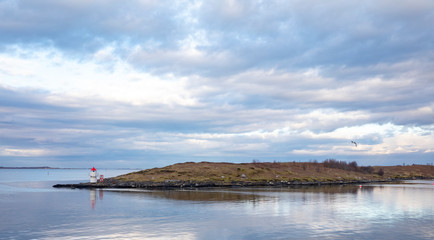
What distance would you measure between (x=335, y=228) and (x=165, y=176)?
202 ft

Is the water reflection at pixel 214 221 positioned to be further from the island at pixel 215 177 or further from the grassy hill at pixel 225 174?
the grassy hill at pixel 225 174

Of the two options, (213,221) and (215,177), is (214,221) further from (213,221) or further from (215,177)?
(215,177)

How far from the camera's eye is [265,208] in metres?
38.5

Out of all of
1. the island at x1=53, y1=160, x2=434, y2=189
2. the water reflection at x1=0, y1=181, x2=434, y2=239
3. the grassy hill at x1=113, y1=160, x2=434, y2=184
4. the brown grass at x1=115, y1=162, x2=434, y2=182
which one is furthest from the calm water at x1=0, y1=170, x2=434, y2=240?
the brown grass at x1=115, y1=162, x2=434, y2=182

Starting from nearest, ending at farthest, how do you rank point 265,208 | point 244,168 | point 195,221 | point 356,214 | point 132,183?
point 195,221, point 356,214, point 265,208, point 132,183, point 244,168

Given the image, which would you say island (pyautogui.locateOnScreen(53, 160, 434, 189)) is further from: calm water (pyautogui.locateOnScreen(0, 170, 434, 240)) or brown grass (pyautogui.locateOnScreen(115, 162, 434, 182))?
calm water (pyautogui.locateOnScreen(0, 170, 434, 240))

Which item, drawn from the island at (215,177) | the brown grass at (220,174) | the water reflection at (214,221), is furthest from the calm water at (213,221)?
the brown grass at (220,174)

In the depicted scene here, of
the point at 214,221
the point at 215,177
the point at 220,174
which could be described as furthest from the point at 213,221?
the point at 220,174

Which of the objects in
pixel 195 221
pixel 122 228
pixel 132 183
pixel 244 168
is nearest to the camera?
pixel 122 228

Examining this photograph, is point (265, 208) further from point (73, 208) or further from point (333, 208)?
point (73, 208)

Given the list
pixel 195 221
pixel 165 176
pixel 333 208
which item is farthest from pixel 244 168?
pixel 195 221

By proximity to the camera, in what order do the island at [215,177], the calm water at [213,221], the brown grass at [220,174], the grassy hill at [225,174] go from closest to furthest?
the calm water at [213,221] < the island at [215,177] < the grassy hill at [225,174] < the brown grass at [220,174]

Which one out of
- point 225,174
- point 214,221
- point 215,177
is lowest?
point 214,221

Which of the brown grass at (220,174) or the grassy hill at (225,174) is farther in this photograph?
the brown grass at (220,174)
